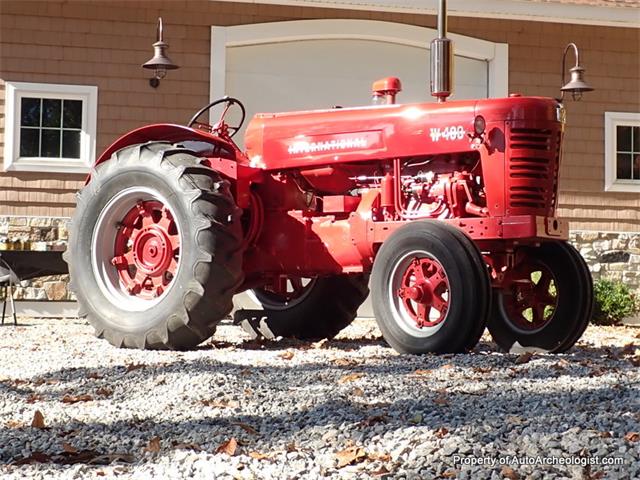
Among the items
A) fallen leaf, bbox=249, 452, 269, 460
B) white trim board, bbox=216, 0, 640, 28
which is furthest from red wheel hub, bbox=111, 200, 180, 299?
white trim board, bbox=216, 0, 640, 28

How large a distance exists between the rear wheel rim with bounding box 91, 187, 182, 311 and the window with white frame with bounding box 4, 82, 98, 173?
4.62 m

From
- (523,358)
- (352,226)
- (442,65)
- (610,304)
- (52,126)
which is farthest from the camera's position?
(52,126)

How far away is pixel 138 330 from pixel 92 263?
73 cm

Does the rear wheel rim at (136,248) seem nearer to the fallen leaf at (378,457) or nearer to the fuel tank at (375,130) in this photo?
the fuel tank at (375,130)

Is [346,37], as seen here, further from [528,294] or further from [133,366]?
[133,366]

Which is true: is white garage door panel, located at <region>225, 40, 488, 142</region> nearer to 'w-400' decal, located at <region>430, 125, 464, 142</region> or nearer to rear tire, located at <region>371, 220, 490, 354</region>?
'w-400' decal, located at <region>430, 125, 464, 142</region>

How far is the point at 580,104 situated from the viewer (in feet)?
42.7

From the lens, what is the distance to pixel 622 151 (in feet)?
43.3

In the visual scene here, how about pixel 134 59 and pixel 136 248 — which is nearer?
pixel 136 248

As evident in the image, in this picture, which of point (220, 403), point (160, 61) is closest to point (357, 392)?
point (220, 403)

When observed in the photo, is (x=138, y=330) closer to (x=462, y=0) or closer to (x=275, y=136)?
(x=275, y=136)

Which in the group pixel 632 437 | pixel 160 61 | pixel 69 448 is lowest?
pixel 69 448

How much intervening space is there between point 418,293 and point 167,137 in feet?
7.92

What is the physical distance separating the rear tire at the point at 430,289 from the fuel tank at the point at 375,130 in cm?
67
